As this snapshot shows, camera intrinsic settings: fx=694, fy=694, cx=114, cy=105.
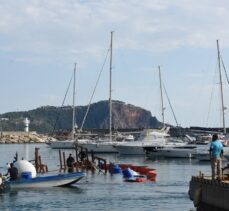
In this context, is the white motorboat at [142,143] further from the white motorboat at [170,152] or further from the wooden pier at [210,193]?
the wooden pier at [210,193]

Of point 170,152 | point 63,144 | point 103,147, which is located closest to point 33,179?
point 170,152

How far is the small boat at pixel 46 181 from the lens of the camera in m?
45.7

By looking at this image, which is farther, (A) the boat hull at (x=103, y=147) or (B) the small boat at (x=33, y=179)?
(A) the boat hull at (x=103, y=147)

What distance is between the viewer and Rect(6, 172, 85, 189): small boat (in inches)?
1797

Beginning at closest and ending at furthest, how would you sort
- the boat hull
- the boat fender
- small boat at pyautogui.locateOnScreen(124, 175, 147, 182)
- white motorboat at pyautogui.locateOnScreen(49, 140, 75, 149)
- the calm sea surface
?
1. the boat fender
2. the calm sea surface
3. small boat at pyautogui.locateOnScreen(124, 175, 147, 182)
4. the boat hull
5. white motorboat at pyautogui.locateOnScreen(49, 140, 75, 149)

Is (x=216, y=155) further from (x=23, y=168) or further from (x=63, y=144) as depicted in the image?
(x=63, y=144)

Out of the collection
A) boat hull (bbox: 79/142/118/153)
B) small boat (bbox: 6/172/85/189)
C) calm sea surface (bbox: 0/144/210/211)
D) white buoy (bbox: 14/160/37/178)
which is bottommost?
calm sea surface (bbox: 0/144/210/211)

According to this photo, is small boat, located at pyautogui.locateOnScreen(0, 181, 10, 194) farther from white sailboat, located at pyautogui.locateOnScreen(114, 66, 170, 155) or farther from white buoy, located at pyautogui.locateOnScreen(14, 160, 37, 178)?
white sailboat, located at pyautogui.locateOnScreen(114, 66, 170, 155)

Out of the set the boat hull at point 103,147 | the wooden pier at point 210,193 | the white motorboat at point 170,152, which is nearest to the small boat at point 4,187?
the wooden pier at point 210,193

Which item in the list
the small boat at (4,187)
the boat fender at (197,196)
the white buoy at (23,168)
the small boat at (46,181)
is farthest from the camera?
the white buoy at (23,168)

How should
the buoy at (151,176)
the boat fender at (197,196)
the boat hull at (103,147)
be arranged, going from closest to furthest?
the boat fender at (197,196) < the buoy at (151,176) < the boat hull at (103,147)

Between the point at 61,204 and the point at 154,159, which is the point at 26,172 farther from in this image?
the point at 154,159

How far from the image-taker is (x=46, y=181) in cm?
4703

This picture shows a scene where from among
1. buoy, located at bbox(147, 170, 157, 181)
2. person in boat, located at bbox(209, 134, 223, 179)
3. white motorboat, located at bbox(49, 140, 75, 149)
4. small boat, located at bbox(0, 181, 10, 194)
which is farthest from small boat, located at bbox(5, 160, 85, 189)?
white motorboat, located at bbox(49, 140, 75, 149)
